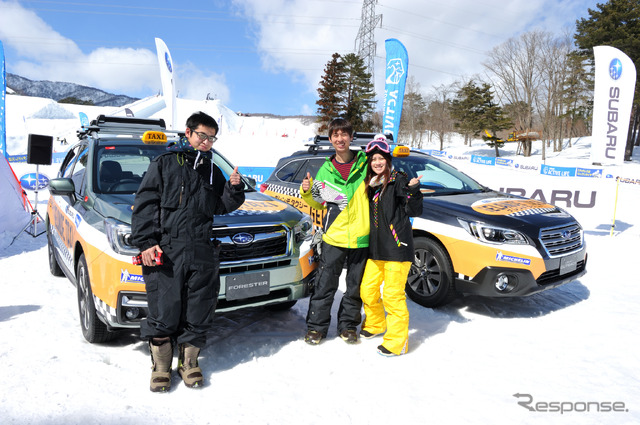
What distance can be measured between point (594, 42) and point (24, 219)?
39837 mm

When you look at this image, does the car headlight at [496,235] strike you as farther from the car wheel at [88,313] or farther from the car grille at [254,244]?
the car wheel at [88,313]

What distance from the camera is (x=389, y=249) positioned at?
3402 millimetres

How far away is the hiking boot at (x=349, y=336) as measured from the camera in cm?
366

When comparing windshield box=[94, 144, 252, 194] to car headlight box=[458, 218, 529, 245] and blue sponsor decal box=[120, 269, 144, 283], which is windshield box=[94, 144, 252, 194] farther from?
car headlight box=[458, 218, 529, 245]

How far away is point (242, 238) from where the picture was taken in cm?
319

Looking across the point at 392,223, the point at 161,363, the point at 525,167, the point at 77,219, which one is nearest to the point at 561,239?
the point at 392,223

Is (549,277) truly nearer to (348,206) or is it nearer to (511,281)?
(511,281)

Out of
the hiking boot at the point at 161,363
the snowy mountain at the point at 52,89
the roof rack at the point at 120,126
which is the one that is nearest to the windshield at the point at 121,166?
the roof rack at the point at 120,126

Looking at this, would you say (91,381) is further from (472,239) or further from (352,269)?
(472,239)

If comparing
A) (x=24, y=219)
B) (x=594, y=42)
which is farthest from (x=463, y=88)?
(x=24, y=219)

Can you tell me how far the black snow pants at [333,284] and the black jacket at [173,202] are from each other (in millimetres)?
1144

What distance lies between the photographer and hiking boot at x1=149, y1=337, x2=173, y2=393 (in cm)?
281

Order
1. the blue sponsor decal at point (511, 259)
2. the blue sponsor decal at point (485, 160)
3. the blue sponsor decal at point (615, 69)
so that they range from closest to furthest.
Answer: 1. the blue sponsor decal at point (511, 259)
2. the blue sponsor decal at point (615, 69)
3. the blue sponsor decal at point (485, 160)

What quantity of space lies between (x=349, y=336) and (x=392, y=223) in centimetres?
111
